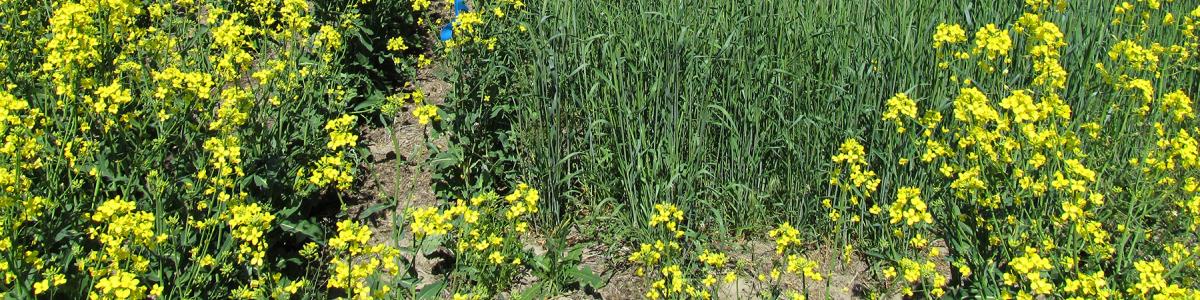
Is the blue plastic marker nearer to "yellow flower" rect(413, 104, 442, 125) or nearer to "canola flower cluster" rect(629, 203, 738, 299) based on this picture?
"yellow flower" rect(413, 104, 442, 125)

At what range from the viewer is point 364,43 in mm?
4293

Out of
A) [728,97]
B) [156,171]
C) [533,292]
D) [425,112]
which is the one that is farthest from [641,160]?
[156,171]

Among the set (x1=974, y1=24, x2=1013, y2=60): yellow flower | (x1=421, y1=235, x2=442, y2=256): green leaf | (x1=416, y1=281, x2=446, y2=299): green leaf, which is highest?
(x1=974, y1=24, x2=1013, y2=60): yellow flower

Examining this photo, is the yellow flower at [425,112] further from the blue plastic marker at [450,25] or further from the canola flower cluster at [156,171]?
the blue plastic marker at [450,25]

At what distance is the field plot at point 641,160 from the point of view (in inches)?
→ 103

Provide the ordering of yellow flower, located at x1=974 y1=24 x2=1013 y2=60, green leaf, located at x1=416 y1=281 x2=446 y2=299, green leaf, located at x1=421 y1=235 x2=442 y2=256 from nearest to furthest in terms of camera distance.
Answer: yellow flower, located at x1=974 y1=24 x2=1013 y2=60
green leaf, located at x1=416 y1=281 x2=446 y2=299
green leaf, located at x1=421 y1=235 x2=442 y2=256

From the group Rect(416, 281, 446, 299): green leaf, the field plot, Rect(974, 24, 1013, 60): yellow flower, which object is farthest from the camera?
Rect(416, 281, 446, 299): green leaf

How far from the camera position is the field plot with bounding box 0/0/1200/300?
8.62 feet

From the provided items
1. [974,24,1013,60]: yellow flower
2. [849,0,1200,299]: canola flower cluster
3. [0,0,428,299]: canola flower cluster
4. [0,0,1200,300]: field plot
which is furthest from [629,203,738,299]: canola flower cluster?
[974,24,1013,60]: yellow flower

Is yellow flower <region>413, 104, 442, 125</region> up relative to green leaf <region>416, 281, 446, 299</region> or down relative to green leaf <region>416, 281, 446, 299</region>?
up

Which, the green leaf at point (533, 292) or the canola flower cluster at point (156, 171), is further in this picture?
the green leaf at point (533, 292)

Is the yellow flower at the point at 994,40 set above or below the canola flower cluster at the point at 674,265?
above

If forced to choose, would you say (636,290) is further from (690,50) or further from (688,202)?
(690,50)

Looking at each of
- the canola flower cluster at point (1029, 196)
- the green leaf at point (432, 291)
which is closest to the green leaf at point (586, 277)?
the green leaf at point (432, 291)
